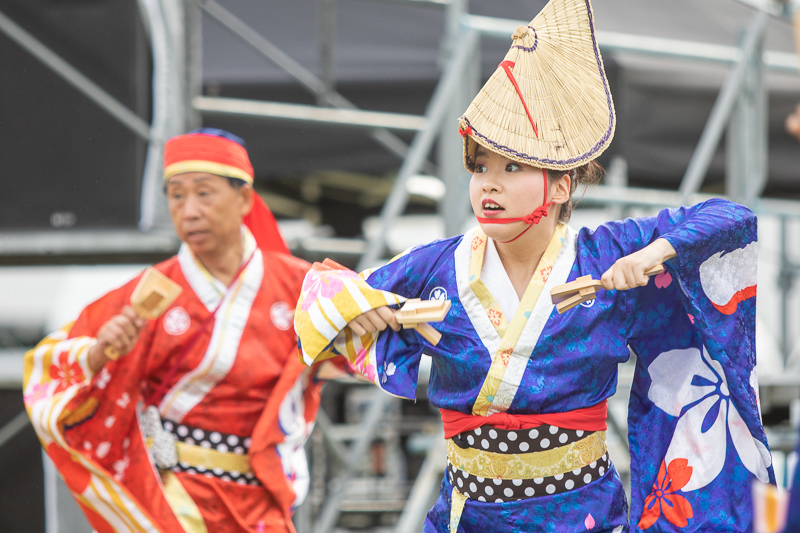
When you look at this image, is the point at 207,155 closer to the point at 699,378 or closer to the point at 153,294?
the point at 153,294

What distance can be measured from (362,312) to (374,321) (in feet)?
0.11

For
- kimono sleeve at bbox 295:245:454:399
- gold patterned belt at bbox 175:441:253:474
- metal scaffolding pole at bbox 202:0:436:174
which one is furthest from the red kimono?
metal scaffolding pole at bbox 202:0:436:174

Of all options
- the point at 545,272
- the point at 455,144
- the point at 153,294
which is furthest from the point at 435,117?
the point at 545,272

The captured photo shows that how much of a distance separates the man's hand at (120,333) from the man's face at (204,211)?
314mm

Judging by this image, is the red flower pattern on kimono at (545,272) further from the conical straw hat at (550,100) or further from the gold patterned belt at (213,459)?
the gold patterned belt at (213,459)

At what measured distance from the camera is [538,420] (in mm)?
1784

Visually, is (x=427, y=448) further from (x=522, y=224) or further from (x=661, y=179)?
(x=522, y=224)

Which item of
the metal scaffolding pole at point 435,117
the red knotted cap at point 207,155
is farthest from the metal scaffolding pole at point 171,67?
the metal scaffolding pole at point 435,117

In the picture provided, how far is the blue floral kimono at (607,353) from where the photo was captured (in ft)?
5.85

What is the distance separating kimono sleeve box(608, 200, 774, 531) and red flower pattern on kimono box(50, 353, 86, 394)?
1531mm

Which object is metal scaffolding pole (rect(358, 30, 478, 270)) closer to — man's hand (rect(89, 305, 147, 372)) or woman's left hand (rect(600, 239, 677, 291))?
man's hand (rect(89, 305, 147, 372))

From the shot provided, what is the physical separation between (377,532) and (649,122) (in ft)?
9.19

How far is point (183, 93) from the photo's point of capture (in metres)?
3.40

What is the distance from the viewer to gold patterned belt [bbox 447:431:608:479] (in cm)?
179
